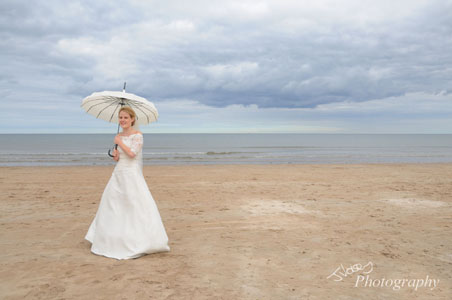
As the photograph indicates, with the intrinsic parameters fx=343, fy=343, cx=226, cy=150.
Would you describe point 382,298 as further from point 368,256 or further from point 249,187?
point 249,187

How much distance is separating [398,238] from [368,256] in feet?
4.71

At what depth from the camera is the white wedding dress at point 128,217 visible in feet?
17.7

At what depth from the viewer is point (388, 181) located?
14836 millimetres

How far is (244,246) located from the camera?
6.16m

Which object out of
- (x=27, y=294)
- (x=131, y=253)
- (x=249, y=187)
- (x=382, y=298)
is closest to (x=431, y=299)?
(x=382, y=298)

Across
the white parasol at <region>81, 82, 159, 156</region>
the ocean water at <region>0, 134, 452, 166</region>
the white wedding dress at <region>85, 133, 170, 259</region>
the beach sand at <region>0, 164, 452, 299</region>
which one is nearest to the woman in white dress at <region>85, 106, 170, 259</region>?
the white wedding dress at <region>85, 133, 170, 259</region>

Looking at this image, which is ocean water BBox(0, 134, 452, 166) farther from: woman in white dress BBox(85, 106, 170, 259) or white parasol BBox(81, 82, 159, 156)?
woman in white dress BBox(85, 106, 170, 259)

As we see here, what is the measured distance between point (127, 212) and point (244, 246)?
2154mm

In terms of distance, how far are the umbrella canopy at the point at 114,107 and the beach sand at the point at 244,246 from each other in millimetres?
2335

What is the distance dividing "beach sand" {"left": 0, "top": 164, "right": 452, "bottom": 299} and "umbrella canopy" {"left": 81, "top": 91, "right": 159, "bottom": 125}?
2.33 m
